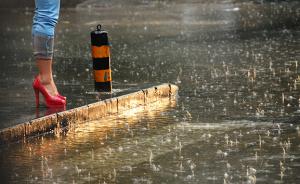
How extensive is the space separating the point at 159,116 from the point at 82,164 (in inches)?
97.8

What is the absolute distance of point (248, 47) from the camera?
16.9 metres

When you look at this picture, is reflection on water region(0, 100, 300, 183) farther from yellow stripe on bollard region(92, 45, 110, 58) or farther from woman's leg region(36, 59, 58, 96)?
yellow stripe on bollard region(92, 45, 110, 58)

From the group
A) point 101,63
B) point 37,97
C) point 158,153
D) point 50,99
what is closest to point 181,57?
point 101,63

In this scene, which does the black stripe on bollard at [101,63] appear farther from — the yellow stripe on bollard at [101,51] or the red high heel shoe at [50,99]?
the red high heel shoe at [50,99]

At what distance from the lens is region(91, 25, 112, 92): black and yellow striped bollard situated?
10781 mm

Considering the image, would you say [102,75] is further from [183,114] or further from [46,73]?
[183,114]

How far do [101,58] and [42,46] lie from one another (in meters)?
1.10

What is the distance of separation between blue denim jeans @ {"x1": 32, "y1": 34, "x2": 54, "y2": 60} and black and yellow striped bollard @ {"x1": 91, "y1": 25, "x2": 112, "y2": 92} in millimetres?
901

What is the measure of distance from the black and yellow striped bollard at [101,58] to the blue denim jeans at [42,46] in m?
0.90

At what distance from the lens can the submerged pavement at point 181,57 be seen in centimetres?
1065

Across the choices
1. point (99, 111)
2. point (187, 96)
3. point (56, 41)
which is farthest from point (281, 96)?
point (56, 41)

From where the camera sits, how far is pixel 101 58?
35.8 ft

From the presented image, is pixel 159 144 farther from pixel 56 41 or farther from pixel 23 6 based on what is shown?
pixel 23 6

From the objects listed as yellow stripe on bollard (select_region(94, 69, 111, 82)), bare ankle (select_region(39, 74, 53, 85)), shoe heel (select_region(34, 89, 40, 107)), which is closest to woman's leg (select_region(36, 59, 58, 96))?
bare ankle (select_region(39, 74, 53, 85))
